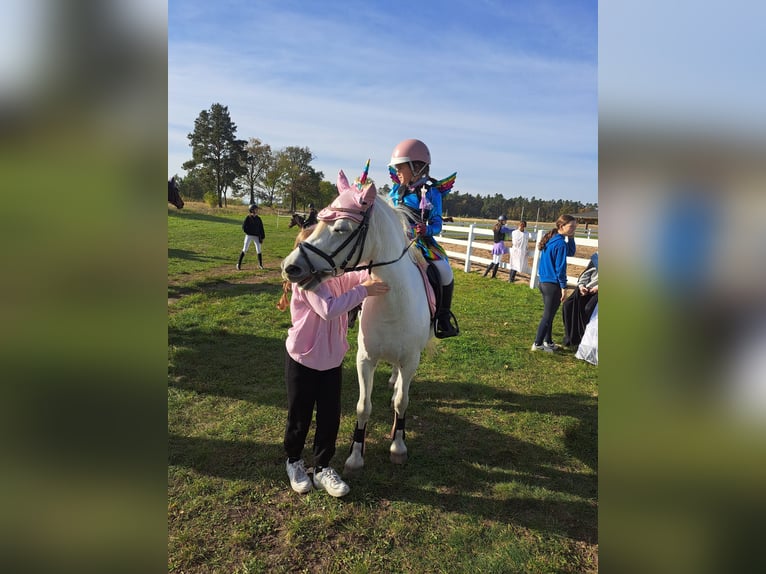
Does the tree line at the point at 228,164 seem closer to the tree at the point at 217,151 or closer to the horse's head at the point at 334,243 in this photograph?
the tree at the point at 217,151

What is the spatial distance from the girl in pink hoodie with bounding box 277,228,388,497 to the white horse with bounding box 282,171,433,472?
0.19 metres

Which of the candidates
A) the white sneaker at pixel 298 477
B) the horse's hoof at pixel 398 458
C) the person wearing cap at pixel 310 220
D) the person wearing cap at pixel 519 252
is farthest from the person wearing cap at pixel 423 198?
the person wearing cap at pixel 519 252

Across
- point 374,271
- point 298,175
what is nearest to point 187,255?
point 374,271

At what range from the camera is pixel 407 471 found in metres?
3.84

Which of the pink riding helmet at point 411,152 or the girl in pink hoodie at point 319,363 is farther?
the pink riding helmet at point 411,152

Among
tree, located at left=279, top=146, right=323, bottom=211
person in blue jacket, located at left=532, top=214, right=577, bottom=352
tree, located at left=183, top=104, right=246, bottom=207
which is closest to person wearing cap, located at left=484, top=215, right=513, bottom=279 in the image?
Result: person in blue jacket, located at left=532, top=214, right=577, bottom=352

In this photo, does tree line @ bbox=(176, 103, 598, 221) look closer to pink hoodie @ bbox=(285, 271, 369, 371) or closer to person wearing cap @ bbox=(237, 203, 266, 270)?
person wearing cap @ bbox=(237, 203, 266, 270)

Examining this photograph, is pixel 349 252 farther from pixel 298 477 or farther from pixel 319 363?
pixel 298 477

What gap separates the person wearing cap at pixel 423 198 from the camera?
4138 millimetres

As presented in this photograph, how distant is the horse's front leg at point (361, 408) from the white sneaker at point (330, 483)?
256 millimetres
